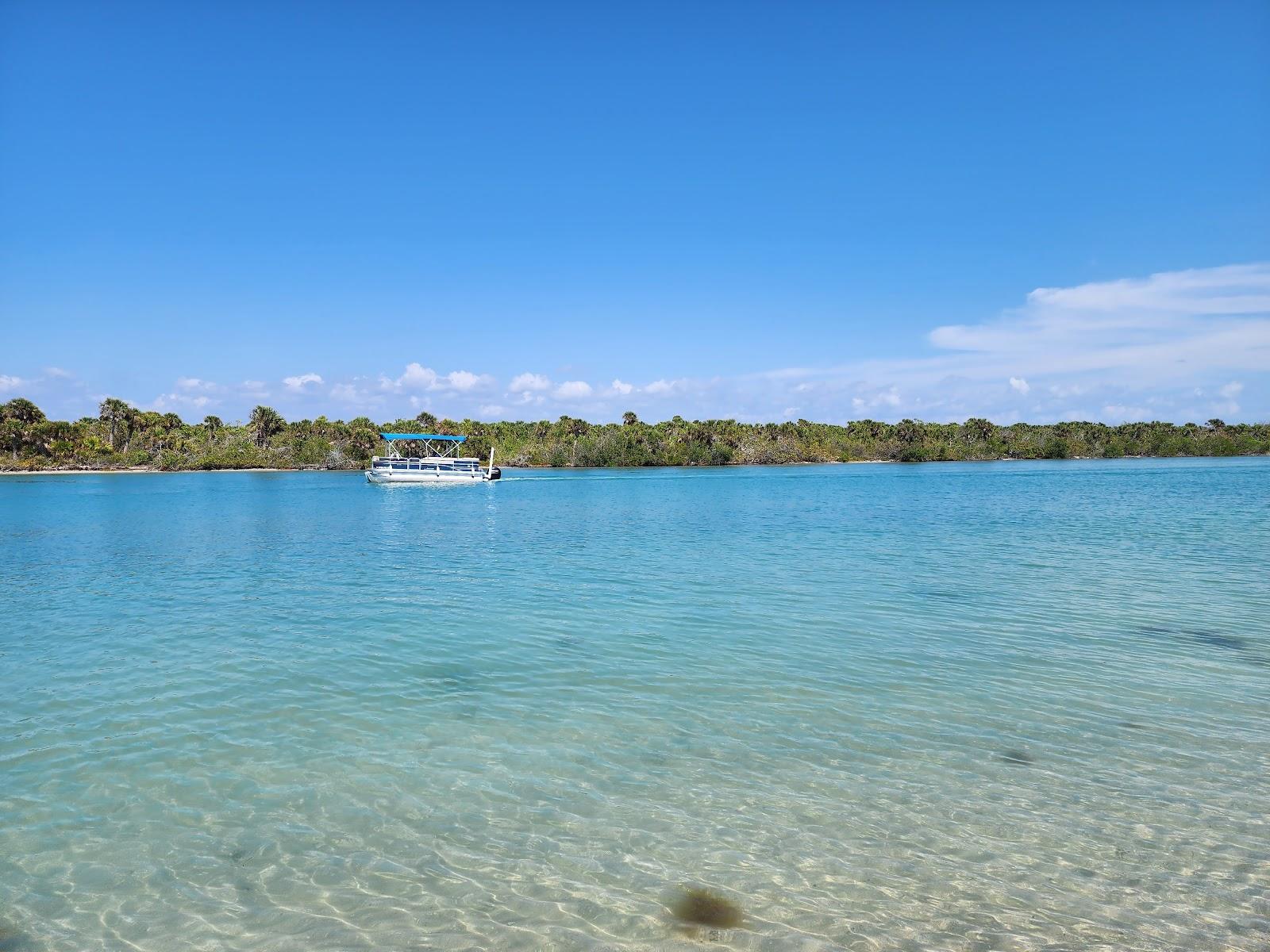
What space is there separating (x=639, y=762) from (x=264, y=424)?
5900 inches

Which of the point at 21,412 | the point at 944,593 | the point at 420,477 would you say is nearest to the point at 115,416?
the point at 21,412

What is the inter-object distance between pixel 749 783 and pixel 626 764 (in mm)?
1364

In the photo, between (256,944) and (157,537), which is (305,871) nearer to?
(256,944)

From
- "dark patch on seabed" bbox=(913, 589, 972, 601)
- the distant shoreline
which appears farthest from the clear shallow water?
the distant shoreline

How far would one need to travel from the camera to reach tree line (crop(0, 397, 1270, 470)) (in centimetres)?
12569

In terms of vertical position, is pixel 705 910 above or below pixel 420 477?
below

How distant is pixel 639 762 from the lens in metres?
7.95

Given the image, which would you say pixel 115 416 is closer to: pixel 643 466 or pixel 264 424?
pixel 264 424

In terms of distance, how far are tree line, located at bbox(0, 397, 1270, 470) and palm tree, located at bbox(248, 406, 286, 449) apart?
0.66 ft

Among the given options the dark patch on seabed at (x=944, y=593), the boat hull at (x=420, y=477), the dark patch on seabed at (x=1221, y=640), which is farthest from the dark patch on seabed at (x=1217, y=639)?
the boat hull at (x=420, y=477)

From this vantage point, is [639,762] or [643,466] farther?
[643,466]

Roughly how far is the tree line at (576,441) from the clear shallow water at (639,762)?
130 m

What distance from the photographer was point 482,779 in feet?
→ 24.8

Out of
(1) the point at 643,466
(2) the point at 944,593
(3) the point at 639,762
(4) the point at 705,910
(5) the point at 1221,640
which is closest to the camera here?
(4) the point at 705,910
